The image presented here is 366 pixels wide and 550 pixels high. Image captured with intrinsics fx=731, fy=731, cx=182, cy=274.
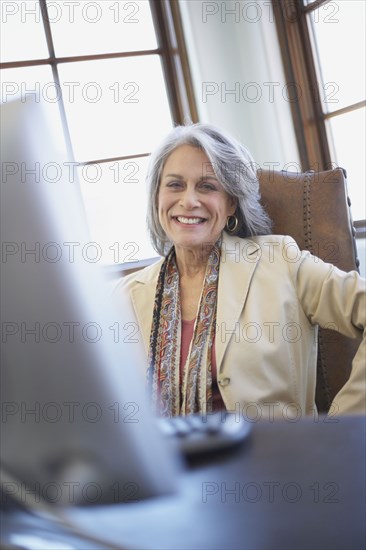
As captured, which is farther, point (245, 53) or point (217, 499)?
point (245, 53)

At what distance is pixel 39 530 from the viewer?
529 mm

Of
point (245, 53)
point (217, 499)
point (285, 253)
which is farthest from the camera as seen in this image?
point (245, 53)

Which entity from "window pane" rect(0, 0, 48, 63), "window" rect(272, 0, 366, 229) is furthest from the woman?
"window pane" rect(0, 0, 48, 63)

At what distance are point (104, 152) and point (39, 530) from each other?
2.99 meters

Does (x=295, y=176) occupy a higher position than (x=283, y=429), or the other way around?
(x=295, y=176)

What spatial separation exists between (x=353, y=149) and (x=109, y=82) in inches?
48.1

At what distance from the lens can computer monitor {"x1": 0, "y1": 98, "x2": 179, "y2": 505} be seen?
49 cm

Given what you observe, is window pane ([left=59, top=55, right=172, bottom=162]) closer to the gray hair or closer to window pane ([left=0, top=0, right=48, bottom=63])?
window pane ([left=0, top=0, right=48, bottom=63])

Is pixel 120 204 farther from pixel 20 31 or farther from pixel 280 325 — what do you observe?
pixel 280 325

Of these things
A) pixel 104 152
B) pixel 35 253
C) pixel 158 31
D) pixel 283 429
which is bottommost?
A: pixel 283 429

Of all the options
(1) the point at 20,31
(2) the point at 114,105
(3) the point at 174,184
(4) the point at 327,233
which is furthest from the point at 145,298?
(1) the point at 20,31

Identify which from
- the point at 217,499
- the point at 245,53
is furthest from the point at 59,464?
the point at 245,53

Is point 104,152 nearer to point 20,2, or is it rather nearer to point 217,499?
point 20,2

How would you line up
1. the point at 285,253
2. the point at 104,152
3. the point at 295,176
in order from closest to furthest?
the point at 285,253 → the point at 295,176 → the point at 104,152
